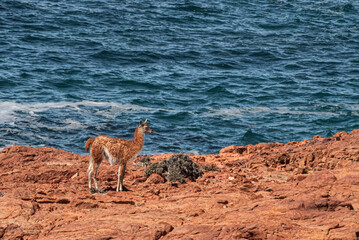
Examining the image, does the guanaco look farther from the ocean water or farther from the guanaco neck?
the ocean water

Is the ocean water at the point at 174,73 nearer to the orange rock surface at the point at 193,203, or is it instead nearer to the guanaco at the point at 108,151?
the orange rock surface at the point at 193,203

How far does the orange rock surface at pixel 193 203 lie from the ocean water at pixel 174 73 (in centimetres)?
783

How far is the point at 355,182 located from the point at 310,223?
92.0 inches

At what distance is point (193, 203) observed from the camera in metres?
10.3

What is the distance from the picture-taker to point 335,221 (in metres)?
8.68

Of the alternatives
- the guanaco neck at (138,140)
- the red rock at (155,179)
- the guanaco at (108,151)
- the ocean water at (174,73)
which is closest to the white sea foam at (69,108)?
the ocean water at (174,73)

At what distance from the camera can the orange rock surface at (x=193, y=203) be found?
8664mm

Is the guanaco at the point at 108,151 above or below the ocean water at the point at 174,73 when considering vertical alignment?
above

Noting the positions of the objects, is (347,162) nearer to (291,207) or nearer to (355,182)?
(355,182)

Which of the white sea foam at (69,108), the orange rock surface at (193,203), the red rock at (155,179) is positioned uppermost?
the orange rock surface at (193,203)

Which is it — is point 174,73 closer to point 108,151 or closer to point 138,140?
point 138,140

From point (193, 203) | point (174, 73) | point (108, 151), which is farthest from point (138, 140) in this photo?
point (174, 73)

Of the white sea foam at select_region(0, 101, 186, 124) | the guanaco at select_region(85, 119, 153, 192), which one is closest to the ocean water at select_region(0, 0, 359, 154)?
the white sea foam at select_region(0, 101, 186, 124)

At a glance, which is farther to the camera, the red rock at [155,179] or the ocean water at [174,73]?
the ocean water at [174,73]
